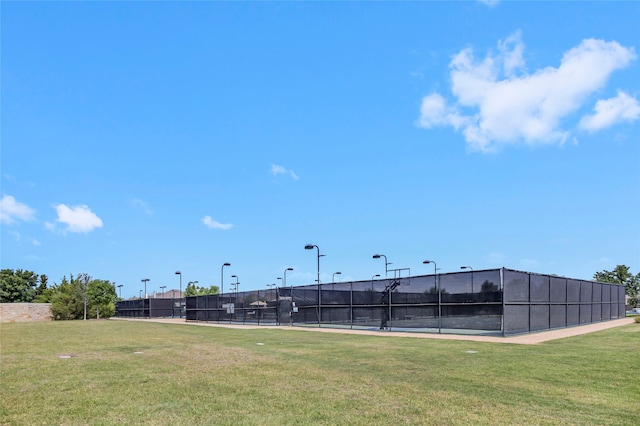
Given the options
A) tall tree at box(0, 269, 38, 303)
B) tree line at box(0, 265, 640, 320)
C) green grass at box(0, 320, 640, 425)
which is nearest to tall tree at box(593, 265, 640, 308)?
tree line at box(0, 265, 640, 320)

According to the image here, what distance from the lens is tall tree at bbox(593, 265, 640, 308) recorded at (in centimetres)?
7350

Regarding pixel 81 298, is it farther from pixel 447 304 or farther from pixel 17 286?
pixel 447 304

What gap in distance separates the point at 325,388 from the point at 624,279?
8203 cm

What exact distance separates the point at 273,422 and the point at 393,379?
3.93 meters

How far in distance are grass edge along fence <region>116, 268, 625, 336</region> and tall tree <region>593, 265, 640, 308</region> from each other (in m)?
39.7

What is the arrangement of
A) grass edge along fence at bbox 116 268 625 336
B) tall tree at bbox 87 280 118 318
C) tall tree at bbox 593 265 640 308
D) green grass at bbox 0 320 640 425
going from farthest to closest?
1. tall tree at bbox 593 265 640 308
2. tall tree at bbox 87 280 118 318
3. grass edge along fence at bbox 116 268 625 336
4. green grass at bbox 0 320 640 425

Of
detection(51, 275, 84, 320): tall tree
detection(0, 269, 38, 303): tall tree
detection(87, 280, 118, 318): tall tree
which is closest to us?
detection(51, 275, 84, 320): tall tree

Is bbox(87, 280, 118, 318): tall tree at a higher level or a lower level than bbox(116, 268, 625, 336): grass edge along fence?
lower

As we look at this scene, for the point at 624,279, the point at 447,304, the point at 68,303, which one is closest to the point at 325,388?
the point at 447,304

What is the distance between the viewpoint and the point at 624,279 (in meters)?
74.1

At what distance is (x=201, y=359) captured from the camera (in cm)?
1324

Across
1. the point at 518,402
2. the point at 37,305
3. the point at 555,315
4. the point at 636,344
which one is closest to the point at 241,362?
the point at 518,402

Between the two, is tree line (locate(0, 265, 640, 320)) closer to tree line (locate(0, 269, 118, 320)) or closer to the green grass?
tree line (locate(0, 269, 118, 320))

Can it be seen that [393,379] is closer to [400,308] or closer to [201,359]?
[201,359]
